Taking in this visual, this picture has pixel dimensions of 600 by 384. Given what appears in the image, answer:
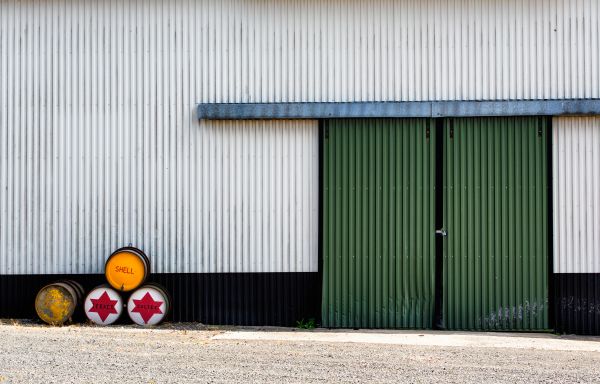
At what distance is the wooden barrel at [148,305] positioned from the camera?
1259 centimetres

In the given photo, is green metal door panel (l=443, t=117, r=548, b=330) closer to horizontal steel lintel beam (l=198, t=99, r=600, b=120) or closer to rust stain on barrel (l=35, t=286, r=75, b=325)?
horizontal steel lintel beam (l=198, t=99, r=600, b=120)

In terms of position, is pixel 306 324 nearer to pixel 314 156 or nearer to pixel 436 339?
pixel 436 339

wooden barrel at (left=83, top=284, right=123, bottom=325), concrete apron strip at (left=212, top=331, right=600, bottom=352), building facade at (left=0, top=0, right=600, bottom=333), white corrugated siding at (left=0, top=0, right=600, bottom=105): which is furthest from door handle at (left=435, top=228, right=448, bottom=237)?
wooden barrel at (left=83, top=284, right=123, bottom=325)

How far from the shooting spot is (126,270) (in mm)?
12562

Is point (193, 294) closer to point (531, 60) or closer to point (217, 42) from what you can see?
point (217, 42)

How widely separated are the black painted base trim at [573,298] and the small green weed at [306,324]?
3.49 metres

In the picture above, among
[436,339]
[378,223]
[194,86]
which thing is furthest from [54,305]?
[436,339]

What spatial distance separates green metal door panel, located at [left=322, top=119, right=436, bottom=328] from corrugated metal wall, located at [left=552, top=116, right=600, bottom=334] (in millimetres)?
1805

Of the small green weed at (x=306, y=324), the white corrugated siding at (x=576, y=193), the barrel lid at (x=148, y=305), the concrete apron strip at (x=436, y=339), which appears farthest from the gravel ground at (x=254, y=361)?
the white corrugated siding at (x=576, y=193)

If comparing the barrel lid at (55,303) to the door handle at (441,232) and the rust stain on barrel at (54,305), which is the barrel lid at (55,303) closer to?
the rust stain on barrel at (54,305)

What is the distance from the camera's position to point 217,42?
42.8ft

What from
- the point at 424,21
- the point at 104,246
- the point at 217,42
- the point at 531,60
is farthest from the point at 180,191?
the point at 531,60

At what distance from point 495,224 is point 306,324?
3.10m

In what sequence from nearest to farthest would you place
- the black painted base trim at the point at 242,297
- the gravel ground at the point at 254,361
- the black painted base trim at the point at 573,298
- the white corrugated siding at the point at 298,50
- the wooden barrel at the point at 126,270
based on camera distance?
the gravel ground at the point at 254,361, the wooden barrel at the point at 126,270, the black painted base trim at the point at 573,298, the white corrugated siding at the point at 298,50, the black painted base trim at the point at 242,297
